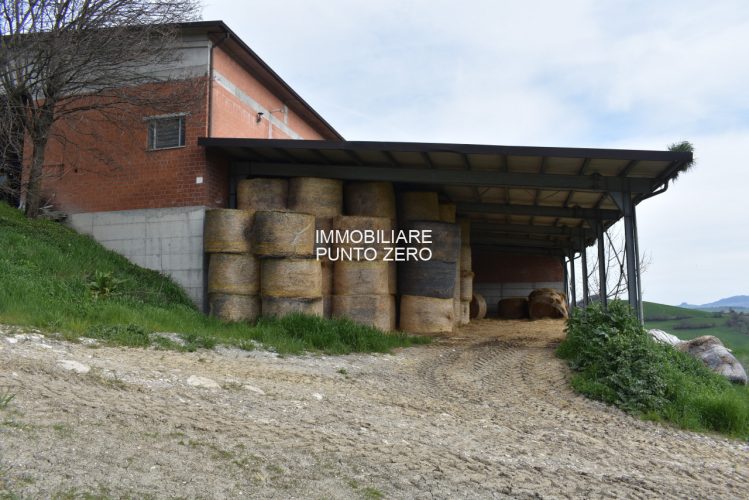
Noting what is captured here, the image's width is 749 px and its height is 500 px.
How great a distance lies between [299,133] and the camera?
1828cm

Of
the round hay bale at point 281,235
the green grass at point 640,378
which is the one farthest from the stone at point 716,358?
the round hay bale at point 281,235

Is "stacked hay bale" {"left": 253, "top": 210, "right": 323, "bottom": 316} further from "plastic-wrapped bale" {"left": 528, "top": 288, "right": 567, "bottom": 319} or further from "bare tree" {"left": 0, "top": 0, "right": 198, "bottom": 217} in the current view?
"plastic-wrapped bale" {"left": 528, "top": 288, "right": 567, "bottom": 319}

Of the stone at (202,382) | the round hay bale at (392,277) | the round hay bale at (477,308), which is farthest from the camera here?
the round hay bale at (477,308)

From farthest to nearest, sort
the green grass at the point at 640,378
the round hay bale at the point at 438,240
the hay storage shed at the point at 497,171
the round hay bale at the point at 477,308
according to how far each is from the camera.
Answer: the round hay bale at the point at 477,308 < the round hay bale at the point at 438,240 < the hay storage shed at the point at 497,171 < the green grass at the point at 640,378

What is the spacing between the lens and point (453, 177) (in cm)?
1247

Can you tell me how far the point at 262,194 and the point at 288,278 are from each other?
2.12 m

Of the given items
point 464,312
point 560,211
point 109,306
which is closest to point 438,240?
point 560,211

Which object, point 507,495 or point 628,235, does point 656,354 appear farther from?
point 507,495

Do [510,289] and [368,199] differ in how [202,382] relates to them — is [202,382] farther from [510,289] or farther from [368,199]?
[510,289]

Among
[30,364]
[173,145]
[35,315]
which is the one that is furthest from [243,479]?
[173,145]

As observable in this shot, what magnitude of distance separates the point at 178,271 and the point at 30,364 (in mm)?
6984

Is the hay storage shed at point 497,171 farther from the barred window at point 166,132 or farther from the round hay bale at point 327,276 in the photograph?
the round hay bale at point 327,276

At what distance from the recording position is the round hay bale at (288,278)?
37.4ft

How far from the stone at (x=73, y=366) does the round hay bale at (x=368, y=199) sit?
7668mm
